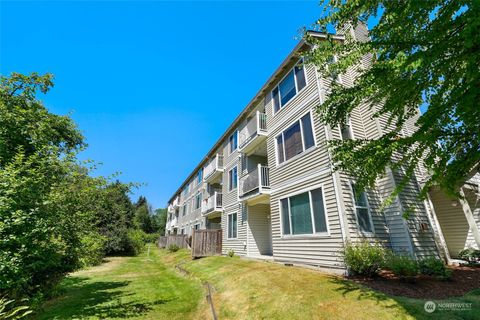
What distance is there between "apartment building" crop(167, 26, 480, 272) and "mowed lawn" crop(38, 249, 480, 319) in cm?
199

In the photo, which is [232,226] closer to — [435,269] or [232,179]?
[232,179]

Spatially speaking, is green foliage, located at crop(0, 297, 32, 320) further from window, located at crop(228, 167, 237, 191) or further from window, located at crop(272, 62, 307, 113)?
window, located at crop(228, 167, 237, 191)

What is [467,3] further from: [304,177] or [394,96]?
[304,177]

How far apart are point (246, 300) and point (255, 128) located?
9924mm

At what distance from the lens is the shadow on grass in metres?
6.65

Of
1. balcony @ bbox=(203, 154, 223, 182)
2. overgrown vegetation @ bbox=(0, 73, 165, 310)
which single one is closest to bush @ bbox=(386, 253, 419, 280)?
overgrown vegetation @ bbox=(0, 73, 165, 310)

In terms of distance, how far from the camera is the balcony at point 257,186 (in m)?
13.0

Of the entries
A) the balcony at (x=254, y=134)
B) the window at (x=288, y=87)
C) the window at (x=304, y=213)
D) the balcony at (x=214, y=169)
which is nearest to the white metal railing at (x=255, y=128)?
the balcony at (x=254, y=134)

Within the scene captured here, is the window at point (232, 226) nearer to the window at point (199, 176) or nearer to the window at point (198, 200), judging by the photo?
the window at point (198, 200)

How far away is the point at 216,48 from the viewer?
13.7 meters

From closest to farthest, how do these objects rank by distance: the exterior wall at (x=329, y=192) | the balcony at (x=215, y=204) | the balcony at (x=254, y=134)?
the exterior wall at (x=329, y=192) < the balcony at (x=254, y=134) < the balcony at (x=215, y=204)

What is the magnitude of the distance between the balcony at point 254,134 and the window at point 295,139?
153cm

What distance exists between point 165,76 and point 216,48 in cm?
436

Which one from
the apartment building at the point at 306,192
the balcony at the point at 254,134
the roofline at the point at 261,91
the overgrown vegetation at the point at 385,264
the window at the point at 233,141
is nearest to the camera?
the overgrown vegetation at the point at 385,264
